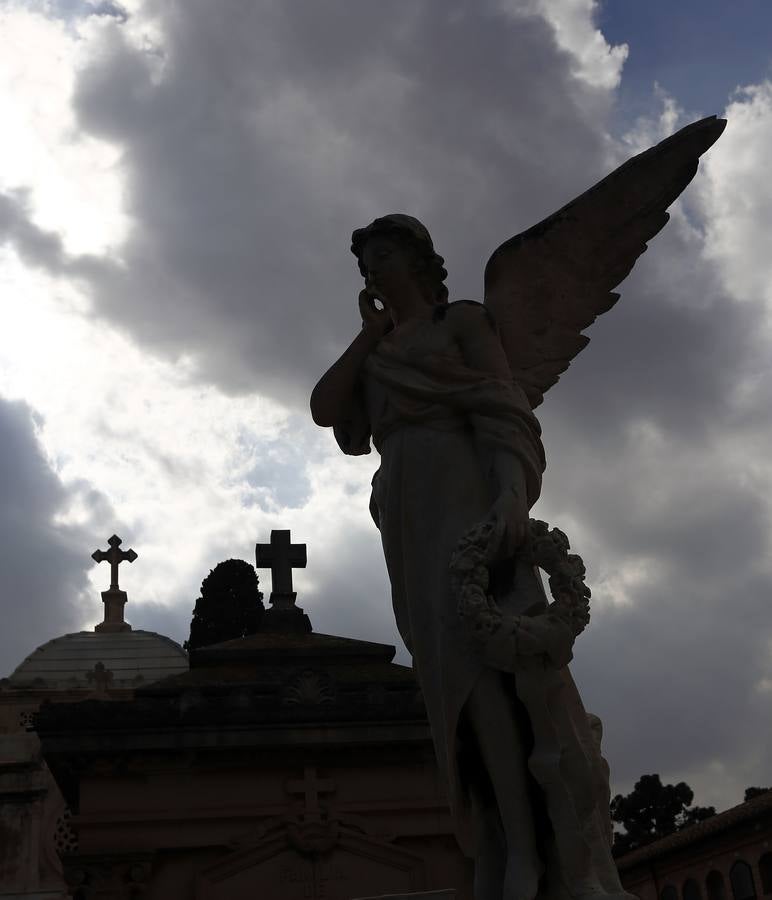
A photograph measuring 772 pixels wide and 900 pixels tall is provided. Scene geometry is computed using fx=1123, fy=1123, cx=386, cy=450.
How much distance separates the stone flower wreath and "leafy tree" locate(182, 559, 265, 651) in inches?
885

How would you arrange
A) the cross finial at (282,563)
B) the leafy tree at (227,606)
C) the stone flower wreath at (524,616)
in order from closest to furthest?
the stone flower wreath at (524,616), the cross finial at (282,563), the leafy tree at (227,606)

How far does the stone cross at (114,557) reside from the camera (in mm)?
24484

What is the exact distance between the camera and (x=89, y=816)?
40.3 ft

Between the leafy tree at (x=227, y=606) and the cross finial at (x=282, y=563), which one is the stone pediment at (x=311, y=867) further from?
the leafy tree at (x=227, y=606)

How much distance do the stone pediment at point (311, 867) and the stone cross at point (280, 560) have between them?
4.61 m

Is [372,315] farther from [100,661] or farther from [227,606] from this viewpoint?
[227,606]

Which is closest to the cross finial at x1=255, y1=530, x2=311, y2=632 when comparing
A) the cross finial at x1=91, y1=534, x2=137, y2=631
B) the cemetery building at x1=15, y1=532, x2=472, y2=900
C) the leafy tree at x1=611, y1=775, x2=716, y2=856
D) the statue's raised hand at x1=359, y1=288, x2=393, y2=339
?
the cemetery building at x1=15, y1=532, x2=472, y2=900

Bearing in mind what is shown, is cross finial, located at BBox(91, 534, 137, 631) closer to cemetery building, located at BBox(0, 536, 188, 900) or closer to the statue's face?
cemetery building, located at BBox(0, 536, 188, 900)

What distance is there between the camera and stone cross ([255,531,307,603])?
16.3 metres

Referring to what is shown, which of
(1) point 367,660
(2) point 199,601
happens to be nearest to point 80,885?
(1) point 367,660

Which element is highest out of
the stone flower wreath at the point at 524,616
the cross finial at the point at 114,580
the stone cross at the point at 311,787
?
the cross finial at the point at 114,580

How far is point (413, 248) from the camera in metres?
5.23

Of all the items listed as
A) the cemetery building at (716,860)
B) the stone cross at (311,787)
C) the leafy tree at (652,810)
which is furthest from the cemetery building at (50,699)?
the leafy tree at (652,810)

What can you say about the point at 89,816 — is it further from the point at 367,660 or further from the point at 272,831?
the point at 367,660
